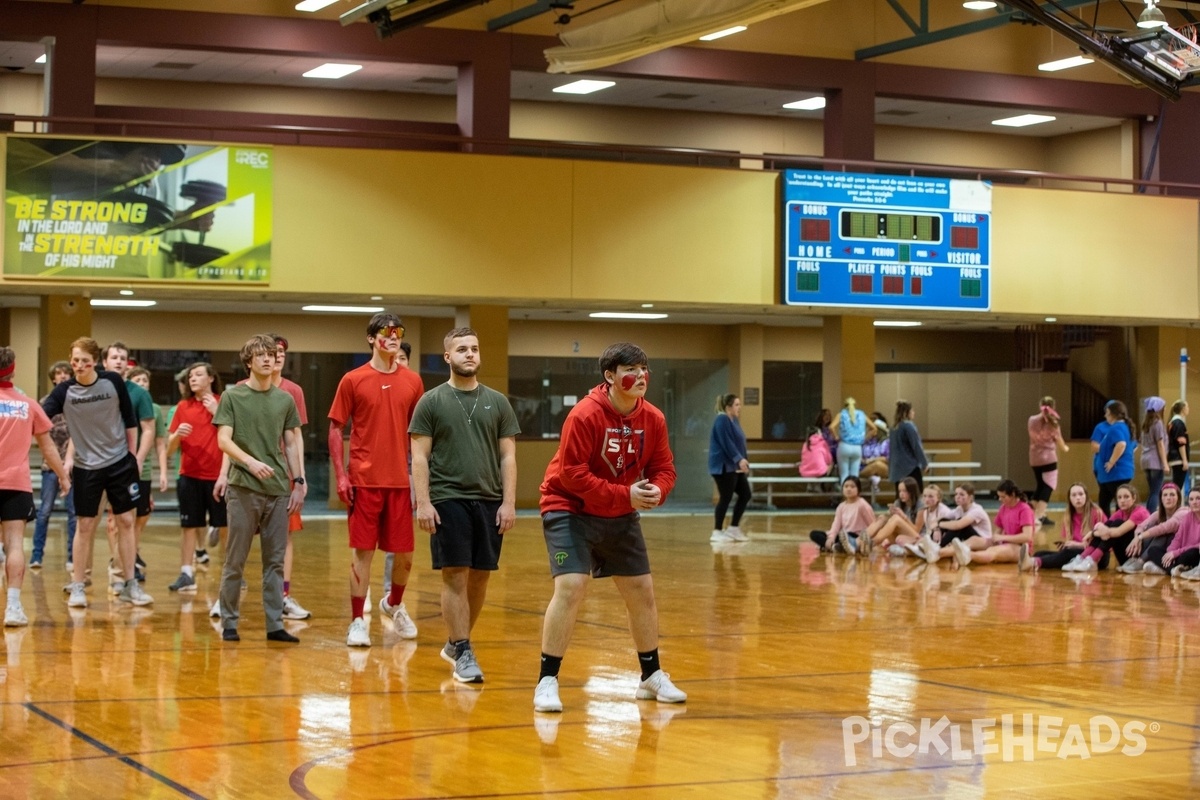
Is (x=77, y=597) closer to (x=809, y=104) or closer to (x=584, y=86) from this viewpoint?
(x=584, y=86)

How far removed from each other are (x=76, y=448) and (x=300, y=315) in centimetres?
1382

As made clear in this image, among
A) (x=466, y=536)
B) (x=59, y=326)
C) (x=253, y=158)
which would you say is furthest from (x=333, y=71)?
(x=466, y=536)

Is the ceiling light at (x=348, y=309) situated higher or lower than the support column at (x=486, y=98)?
lower

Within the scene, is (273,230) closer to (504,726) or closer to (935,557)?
(935,557)

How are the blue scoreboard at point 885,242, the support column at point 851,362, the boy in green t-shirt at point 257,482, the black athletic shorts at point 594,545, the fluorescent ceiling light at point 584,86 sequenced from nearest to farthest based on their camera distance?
the black athletic shorts at point 594,545
the boy in green t-shirt at point 257,482
the blue scoreboard at point 885,242
the support column at point 851,362
the fluorescent ceiling light at point 584,86

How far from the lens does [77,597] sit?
10227 millimetres

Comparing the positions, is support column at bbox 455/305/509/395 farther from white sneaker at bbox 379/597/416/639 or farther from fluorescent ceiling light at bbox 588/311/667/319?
white sneaker at bbox 379/597/416/639

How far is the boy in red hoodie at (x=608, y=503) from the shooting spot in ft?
22.0

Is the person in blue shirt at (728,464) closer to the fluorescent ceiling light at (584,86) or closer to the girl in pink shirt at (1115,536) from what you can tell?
the girl in pink shirt at (1115,536)

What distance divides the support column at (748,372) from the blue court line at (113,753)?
2050cm

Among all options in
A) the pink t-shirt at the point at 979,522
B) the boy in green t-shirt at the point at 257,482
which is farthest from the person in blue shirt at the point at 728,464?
the boy in green t-shirt at the point at 257,482

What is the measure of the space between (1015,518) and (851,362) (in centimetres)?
786

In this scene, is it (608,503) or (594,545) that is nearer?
(608,503)

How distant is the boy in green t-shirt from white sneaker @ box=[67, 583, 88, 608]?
190 centimetres
